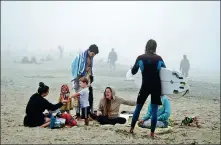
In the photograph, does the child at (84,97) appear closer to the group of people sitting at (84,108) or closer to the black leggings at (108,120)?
the group of people sitting at (84,108)

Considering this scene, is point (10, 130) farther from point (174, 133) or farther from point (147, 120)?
point (174, 133)

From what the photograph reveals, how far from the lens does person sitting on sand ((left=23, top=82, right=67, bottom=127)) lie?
7.32 meters

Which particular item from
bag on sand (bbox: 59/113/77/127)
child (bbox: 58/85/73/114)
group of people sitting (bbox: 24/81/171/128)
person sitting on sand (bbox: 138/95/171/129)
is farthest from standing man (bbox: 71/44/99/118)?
person sitting on sand (bbox: 138/95/171/129)

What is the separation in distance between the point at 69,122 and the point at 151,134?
193cm

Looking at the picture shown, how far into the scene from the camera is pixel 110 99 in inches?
320

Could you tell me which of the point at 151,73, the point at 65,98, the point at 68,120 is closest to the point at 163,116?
the point at 151,73

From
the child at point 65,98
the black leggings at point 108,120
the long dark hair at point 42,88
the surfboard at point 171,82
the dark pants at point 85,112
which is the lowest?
the black leggings at point 108,120

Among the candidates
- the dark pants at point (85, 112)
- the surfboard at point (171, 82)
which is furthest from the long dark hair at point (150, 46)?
the dark pants at point (85, 112)

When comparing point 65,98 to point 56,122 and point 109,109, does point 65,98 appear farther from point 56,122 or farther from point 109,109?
point 109,109

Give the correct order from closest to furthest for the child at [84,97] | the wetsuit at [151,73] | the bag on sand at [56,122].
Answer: the wetsuit at [151,73], the bag on sand at [56,122], the child at [84,97]

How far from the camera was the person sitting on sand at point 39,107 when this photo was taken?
7.32m

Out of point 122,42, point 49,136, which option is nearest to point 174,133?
point 49,136

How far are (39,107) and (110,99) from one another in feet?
5.48

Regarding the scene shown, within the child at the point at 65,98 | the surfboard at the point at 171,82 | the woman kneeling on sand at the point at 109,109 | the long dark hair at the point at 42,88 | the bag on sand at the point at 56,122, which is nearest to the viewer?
the surfboard at the point at 171,82
